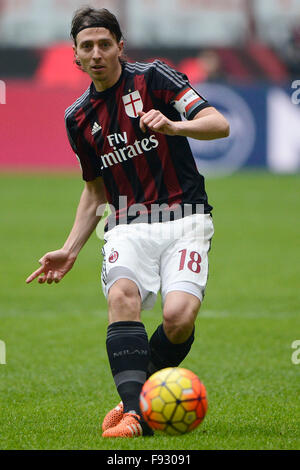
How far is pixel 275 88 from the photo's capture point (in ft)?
65.8

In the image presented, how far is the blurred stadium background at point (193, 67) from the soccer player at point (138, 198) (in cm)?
1447

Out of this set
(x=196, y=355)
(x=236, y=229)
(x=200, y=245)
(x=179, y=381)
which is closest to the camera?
(x=179, y=381)

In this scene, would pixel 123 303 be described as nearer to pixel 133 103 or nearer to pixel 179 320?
pixel 179 320

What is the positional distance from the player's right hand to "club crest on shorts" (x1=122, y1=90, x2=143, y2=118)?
2.65 feet

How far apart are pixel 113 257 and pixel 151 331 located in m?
2.83

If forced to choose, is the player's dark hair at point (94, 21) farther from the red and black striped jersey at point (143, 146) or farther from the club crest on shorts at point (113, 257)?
the club crest on shorts at point (113, 257)

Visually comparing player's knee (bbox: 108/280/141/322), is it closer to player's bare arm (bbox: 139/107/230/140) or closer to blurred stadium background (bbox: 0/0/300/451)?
blurred stadium background (bbox: 0/0/300/451)

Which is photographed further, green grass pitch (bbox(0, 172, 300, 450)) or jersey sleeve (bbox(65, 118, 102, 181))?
jersey sleeve (bbox(65, 118, 102, 181))

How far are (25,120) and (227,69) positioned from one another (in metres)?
5.96

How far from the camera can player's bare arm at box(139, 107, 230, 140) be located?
4.09m

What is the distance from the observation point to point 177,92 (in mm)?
4598

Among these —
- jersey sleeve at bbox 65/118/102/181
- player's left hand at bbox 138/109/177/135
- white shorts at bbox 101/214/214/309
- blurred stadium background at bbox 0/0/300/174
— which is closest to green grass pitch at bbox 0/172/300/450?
white shorts at bbox 101/214/214/309
